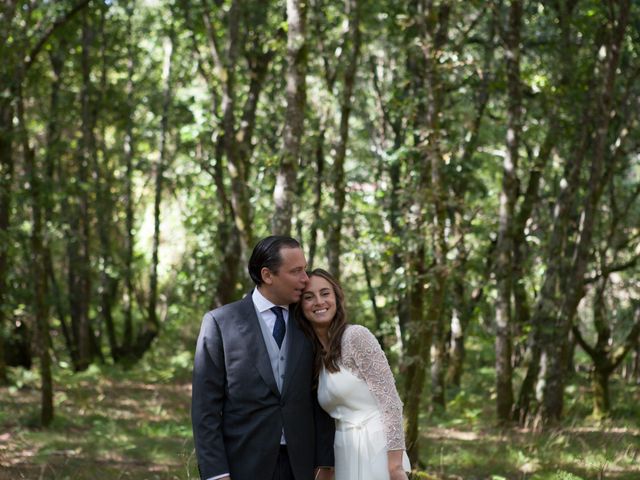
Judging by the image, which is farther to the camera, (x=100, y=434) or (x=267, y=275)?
(x=100, y=434)

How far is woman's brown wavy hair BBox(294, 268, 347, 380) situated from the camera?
17.9ft

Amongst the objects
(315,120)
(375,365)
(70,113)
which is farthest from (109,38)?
(375,365)

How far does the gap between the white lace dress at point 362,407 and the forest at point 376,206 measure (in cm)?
255

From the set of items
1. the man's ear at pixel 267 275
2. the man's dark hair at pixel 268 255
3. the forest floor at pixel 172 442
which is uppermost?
the man's dark hair at pixel 268 255

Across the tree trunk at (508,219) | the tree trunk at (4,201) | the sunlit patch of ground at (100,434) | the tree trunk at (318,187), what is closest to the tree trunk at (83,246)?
the tree trunk at (4,201)

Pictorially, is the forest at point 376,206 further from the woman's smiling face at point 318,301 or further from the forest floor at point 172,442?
the woman's smiling face at point 318,301

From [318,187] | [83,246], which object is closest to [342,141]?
[318,187]

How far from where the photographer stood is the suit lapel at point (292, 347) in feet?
17.1

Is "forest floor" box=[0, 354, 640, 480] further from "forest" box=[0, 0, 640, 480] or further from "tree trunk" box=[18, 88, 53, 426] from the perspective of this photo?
"tree trunk" box=[18, 88, 53, 426]

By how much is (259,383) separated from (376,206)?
1412 cm

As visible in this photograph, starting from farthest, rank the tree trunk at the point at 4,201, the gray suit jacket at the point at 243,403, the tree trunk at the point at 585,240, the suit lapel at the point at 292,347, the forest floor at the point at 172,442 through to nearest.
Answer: the tree trunk at the point at 4,201
the tree trunk at the point at 585,240
the forest floor at the point at 172,442
the suit lapel at the point at 292,347
the gray suit jacket at the point at 243,403

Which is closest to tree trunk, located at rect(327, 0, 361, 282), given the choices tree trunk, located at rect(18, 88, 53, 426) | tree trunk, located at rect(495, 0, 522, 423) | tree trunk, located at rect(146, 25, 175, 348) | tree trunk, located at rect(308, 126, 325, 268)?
tree trunk, located at rect(308, 126, 325, 268)

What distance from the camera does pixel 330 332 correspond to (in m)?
5.50

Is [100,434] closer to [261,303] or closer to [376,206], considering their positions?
[376,206]
